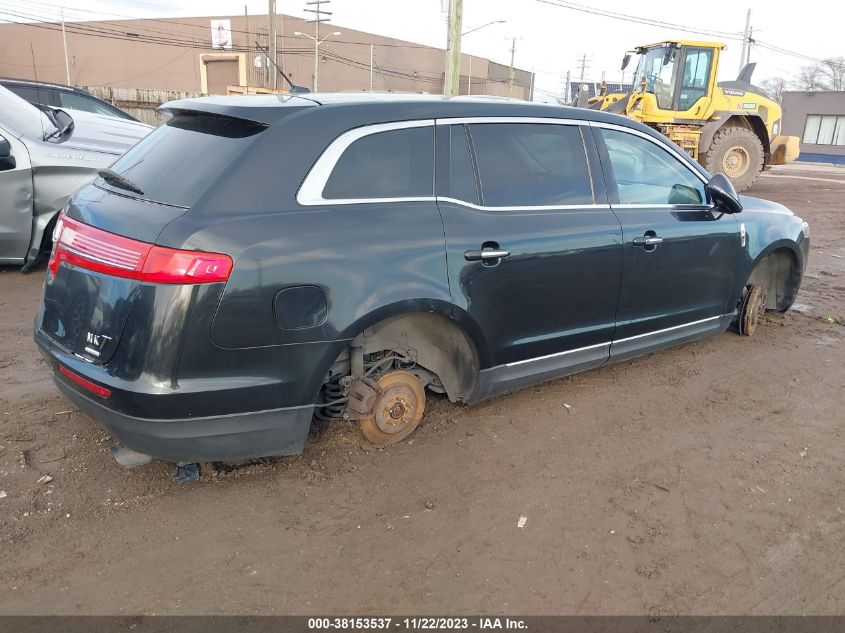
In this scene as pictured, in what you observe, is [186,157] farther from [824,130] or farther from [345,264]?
[824,130]

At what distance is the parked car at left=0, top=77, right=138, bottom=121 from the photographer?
29.2ft

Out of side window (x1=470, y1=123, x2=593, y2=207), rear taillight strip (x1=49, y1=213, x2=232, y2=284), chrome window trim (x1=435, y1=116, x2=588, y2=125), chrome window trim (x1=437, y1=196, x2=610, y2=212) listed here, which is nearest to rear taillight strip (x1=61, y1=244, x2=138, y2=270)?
rear taillight strip (x1=49, y1=213, x2=232, y2=284)

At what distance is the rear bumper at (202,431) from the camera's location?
2646 mm

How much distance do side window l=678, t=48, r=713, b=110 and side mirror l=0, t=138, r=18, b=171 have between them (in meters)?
14.2

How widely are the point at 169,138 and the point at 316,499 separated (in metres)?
1.85

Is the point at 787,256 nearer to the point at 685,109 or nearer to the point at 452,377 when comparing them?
the point at 452,377

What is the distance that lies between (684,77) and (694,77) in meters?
0.25

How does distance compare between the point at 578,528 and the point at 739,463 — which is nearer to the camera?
the point at 578,528

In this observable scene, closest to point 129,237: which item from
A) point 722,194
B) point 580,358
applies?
point 580,358

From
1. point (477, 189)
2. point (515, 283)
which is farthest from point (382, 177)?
point (515, 283)

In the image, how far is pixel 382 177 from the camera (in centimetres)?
304

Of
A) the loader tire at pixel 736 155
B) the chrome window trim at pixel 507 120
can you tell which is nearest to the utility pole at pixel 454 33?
the loader tire at pixel 736 155

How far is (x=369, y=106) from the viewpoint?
9.92ft

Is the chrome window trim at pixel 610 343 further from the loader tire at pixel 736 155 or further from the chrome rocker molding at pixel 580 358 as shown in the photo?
the loader tire at pixel 736 155
